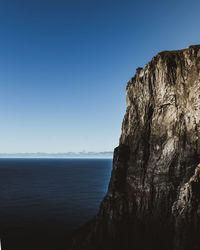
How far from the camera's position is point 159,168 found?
83.8ft

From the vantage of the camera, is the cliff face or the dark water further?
the dark water

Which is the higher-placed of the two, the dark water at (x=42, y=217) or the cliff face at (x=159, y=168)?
the cliff face at (x=159, y=168)

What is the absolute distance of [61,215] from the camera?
1924 inches

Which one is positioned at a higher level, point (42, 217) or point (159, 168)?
point (159, 168)

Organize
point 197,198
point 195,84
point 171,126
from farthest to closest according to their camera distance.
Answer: point 171,126 < point 195,84 < point 197,198

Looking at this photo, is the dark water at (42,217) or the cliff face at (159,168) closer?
the cliff face at (159,168)

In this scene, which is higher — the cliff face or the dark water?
the cliff face

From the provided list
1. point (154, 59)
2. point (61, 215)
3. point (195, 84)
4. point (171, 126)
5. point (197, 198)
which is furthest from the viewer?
point (61, 215)

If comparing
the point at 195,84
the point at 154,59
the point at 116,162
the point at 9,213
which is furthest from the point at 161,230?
the point at 9,213

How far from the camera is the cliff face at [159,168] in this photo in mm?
21981

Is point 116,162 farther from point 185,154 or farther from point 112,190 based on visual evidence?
point 185,154

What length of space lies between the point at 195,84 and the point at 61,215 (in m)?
46.5

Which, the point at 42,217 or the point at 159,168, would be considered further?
the point at 42,217

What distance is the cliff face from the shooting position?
72.1ft
